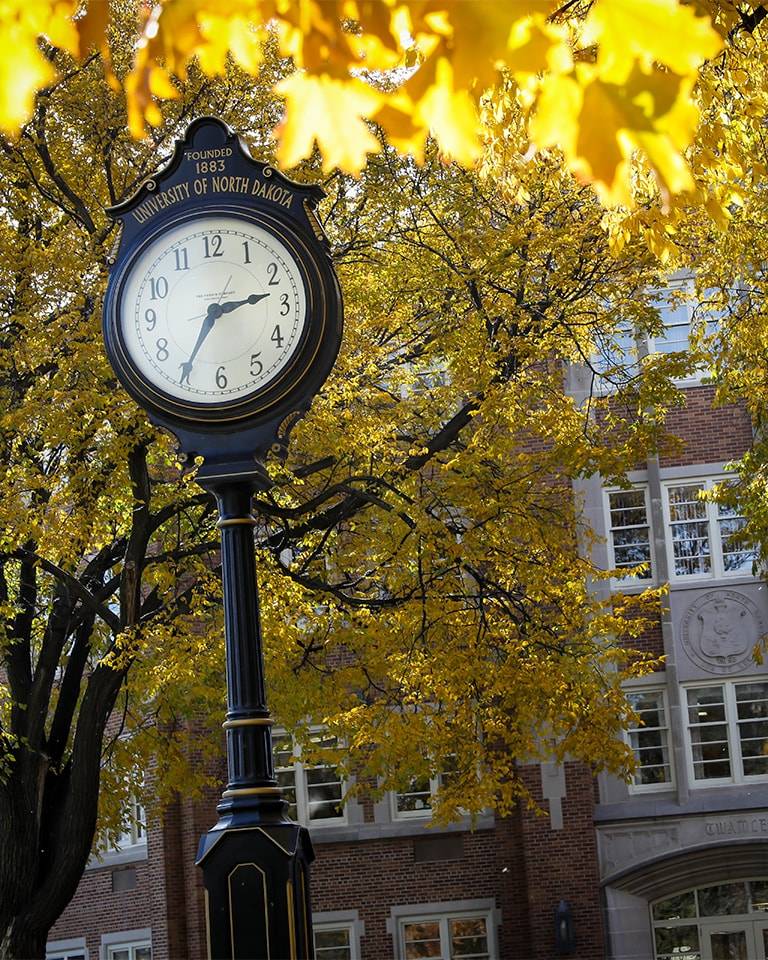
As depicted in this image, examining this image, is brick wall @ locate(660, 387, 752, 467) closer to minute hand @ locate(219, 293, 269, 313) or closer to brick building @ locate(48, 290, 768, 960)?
brick building @ locate(48, 290, 768, 960)

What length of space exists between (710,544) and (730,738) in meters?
3.04

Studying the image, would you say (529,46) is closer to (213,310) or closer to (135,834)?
(213,310)

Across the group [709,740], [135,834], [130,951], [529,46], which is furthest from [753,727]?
[529,46]

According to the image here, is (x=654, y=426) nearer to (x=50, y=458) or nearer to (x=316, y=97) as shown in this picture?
(x=50, y=458)

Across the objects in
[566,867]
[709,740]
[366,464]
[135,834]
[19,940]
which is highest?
[366,464]

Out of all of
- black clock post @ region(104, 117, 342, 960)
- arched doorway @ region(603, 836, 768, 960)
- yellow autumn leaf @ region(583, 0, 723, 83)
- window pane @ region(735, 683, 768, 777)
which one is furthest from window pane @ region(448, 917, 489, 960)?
yellow autumn leaf @ region(583, 0, 723, 83)

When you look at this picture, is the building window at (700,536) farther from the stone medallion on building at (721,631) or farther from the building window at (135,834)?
the building window at (135,834)

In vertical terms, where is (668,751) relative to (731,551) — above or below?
below

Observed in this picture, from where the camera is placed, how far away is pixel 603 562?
23.7 m

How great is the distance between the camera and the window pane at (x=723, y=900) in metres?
22.8

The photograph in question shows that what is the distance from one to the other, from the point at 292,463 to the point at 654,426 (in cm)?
375

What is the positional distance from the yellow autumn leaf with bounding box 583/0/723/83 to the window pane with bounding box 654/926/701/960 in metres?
21.6

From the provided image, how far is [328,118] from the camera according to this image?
3.28m

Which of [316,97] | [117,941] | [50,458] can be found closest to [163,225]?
[316,97]
